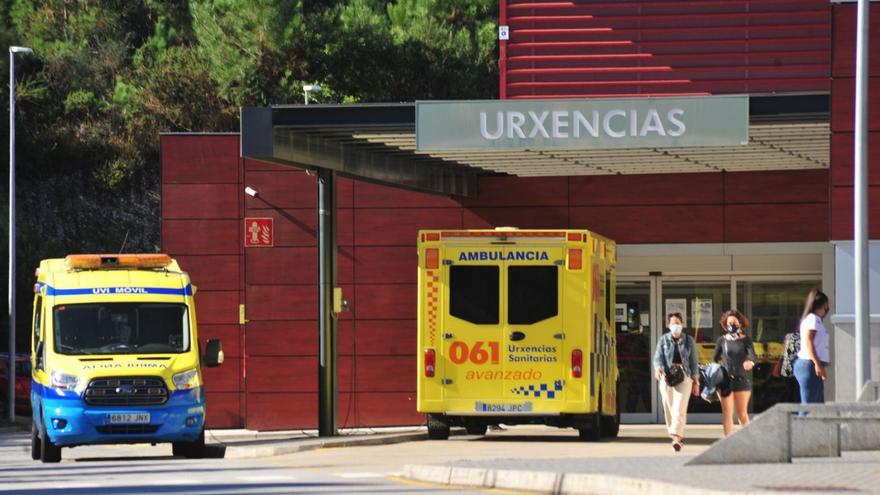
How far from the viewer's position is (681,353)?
2238 centimetres

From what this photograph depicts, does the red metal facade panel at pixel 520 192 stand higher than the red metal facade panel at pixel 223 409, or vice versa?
the red metal facade panel at pixel 520 192

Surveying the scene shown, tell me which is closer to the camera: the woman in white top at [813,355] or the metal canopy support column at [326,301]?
the woman in white top at [813,355]

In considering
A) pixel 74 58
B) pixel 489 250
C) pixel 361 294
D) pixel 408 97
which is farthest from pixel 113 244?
pixel 489 250

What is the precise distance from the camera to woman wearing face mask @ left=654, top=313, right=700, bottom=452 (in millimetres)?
22094

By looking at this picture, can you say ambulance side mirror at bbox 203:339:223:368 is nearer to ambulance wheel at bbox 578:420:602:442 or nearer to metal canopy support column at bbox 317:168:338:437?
metal canopy support column at bbox 317:168:338:437

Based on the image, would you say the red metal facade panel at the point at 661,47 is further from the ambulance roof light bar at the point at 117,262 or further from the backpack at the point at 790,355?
the backpack at the point at 790,355

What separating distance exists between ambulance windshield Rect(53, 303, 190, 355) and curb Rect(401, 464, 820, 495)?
6.98 metres

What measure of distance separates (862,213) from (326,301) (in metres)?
7.95

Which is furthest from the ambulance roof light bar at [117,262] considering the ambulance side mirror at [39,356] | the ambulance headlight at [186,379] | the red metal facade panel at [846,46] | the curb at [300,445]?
the red metal facade panel at [846,46]

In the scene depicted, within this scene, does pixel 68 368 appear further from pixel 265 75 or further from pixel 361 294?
pixel 265 75

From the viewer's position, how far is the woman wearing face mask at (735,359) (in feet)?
76.0

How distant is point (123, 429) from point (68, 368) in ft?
3.37

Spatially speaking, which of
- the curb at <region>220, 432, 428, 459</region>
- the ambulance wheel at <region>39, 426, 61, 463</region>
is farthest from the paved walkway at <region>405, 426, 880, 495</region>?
the ambulance wheel at <region>39, 426, 61, 463</region>

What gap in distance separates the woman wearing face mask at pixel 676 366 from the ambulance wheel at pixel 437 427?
162 inches
